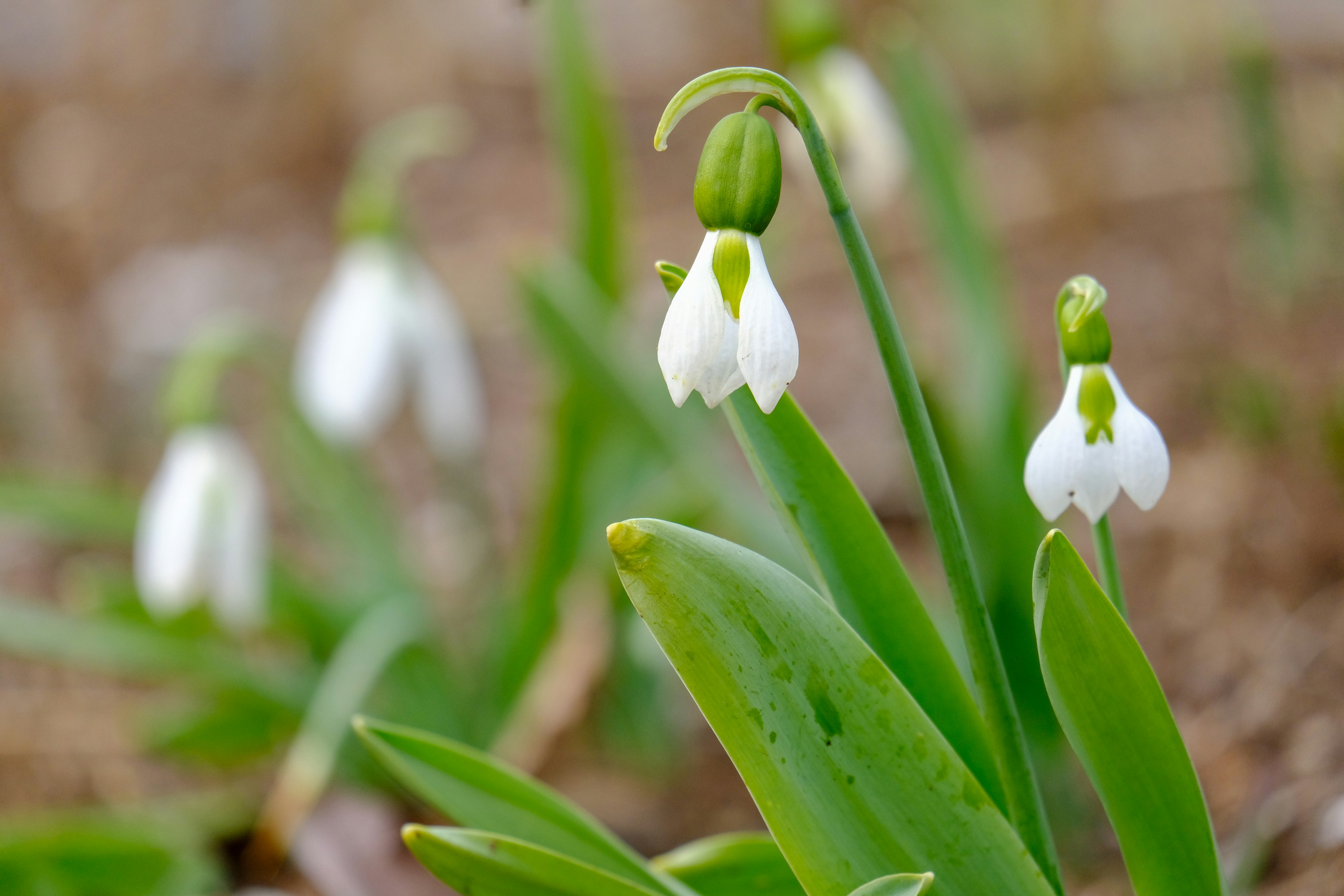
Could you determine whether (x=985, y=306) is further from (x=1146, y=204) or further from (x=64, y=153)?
(x=64, y=153)

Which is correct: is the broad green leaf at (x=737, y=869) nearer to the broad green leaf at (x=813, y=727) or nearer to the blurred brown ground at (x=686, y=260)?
the broad green leaf at (x=813, y=727)

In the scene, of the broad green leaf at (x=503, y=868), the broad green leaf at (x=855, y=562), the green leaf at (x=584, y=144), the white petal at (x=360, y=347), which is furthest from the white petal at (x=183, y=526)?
the broad green leaf at (x=855, y=562)

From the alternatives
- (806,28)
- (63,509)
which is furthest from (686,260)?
(63,509)

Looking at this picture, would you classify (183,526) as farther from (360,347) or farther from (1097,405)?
(1097,405)

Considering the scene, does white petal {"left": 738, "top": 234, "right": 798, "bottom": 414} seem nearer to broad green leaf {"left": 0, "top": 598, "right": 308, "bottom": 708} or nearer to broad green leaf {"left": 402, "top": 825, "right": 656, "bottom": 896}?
broad green leaf {"left": 402, "top": 825, "right": 656, "bottom": 896}

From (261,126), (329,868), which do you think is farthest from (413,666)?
(261,126)

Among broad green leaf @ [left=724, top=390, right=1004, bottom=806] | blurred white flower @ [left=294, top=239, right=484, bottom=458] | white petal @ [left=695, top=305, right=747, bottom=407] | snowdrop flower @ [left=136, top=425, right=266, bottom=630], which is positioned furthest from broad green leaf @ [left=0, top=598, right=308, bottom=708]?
white petal @ [left=695, top=305, right=747, bottom=407]
